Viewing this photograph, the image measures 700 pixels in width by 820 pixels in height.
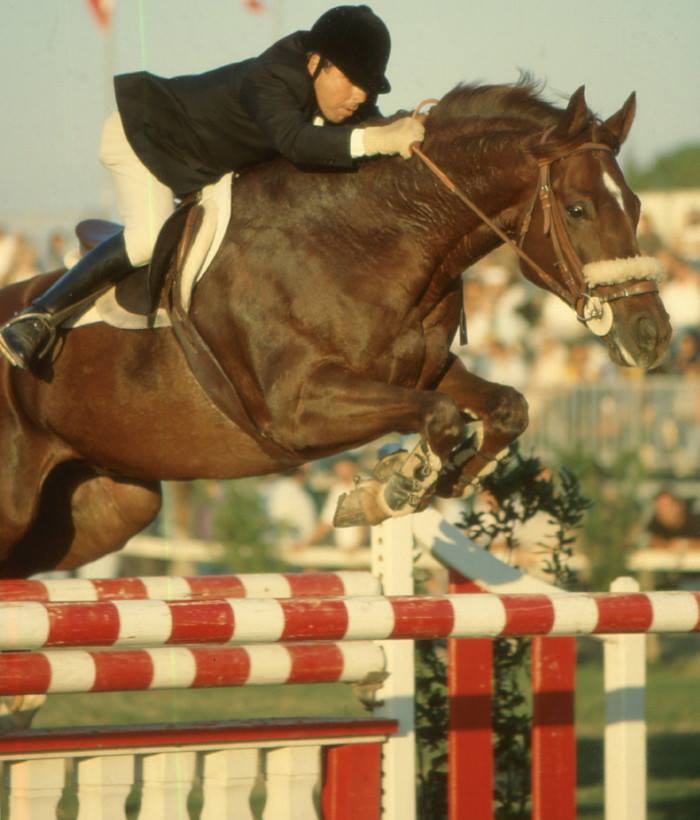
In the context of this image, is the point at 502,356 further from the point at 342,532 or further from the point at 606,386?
the point at 342,532

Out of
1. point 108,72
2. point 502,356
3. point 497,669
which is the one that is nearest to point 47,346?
point 497,669

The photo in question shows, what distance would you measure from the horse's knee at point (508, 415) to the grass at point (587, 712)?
180 cm

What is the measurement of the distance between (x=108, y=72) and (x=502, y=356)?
150 inches

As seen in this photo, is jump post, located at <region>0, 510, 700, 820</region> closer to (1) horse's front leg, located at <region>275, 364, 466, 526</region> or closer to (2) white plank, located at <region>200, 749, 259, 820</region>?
(2) white plank, located at <region>200, 749, 259, 820</region>

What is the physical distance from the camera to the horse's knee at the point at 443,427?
4469 mm

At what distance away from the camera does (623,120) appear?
460 cm

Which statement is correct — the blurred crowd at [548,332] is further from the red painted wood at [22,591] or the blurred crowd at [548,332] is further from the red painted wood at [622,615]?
the red painted wood at [622,615]

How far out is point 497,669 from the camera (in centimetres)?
534

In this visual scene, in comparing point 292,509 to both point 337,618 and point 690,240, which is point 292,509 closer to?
point 690,240

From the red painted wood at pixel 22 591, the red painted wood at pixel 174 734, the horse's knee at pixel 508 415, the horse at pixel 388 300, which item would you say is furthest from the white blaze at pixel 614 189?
the red painted wood at pixel 22 591

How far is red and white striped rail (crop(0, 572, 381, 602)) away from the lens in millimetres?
4824

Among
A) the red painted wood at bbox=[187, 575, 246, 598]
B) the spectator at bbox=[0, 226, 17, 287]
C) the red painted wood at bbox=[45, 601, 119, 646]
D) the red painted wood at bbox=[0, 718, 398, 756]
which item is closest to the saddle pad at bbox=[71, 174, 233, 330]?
the red painted wood at bbox=[187, 575, 246, 598]

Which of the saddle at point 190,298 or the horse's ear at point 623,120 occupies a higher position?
the horse's ear at point 623,120

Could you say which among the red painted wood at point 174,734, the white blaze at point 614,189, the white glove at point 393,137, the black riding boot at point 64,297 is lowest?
the red painted wood at point 174,734
